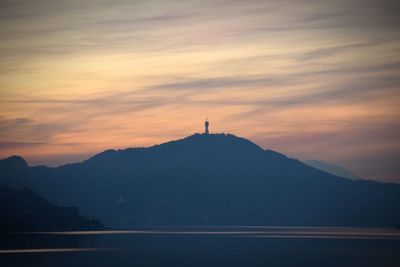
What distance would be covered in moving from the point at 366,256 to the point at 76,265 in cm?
6888

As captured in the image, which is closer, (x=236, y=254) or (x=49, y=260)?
(x=49, y=260)

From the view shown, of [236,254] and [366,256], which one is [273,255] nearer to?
[236,254]

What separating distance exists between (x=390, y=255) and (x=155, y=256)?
5303cm

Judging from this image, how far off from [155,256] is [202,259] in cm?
1552

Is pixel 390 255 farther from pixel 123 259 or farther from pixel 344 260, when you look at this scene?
pixel 123 259

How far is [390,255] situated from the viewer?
648 ft

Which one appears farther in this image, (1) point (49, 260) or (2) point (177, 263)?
(1) point (49, 260)

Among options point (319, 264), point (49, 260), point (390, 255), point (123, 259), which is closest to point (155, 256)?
point (123, 259)

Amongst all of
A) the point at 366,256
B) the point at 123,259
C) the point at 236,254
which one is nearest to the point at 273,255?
the point at 236,254

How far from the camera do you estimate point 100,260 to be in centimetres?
17562

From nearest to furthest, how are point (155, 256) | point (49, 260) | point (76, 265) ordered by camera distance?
1. point (76, 265)
2. point (49, 260)
3. point (155, 256)

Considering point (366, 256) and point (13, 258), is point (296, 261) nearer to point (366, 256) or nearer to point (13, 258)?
point (366, 256)

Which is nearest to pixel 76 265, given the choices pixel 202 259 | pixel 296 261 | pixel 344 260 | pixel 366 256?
pixel 202 259

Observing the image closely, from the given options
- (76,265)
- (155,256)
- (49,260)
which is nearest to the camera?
(76,265)
